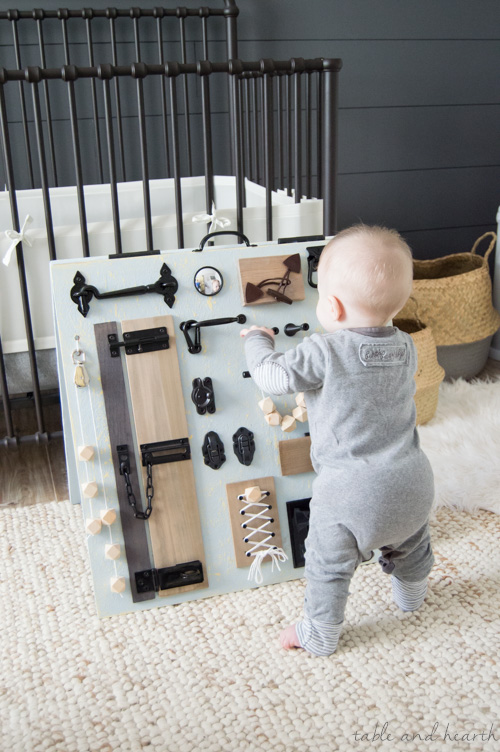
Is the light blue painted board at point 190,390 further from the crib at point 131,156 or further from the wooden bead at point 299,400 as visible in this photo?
the crib at point 131,156

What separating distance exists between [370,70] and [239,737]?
A: 2.47m

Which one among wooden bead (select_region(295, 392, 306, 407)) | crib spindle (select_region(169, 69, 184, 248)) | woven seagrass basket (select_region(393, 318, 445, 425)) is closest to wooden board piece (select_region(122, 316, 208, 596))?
wooden bead (select_region(295, 392, 306, 407))

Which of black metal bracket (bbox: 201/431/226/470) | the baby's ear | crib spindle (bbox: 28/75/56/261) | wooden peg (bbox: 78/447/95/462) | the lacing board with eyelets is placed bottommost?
the lacing board with eyelets

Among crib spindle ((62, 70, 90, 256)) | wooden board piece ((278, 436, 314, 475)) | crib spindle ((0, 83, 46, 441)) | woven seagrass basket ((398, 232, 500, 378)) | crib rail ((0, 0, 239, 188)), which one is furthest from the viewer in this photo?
crib rail ((0, 0, 239, 188))

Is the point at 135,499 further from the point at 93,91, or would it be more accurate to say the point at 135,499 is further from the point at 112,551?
the point at 93,91

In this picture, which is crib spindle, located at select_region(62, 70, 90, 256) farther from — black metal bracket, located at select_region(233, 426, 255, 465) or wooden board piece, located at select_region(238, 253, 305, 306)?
black metal bracket, located at select_region(233, 426, 255, 465)

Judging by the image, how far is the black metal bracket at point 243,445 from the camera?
4.05 ft

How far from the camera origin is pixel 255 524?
4.10ft

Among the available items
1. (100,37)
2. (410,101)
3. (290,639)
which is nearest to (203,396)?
(290,639)

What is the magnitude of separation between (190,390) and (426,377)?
2.83ft

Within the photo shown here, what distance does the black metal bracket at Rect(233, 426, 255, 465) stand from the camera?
1.23 metres

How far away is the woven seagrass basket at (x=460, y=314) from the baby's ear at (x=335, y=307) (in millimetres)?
1117

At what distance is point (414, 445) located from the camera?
107cm

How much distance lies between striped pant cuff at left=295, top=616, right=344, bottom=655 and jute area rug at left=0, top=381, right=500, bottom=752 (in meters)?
0.02
